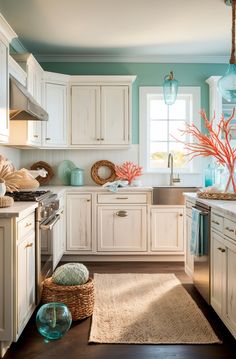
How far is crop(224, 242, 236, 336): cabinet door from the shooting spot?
89.4 inches

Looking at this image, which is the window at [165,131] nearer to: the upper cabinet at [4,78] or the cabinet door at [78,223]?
the cabinet door at [78,223]

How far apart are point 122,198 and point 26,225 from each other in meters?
2.03

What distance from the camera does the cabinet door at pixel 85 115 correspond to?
4.64 m

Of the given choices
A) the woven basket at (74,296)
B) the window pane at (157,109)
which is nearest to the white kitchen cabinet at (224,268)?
the woven basket at (74,296)

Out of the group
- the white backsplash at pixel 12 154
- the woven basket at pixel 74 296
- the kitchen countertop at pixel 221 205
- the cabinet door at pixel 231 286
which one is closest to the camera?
the cabinet door at pixel 231 286

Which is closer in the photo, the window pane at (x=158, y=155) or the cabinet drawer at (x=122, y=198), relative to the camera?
the cabinet drawer at (x=122, y=198)

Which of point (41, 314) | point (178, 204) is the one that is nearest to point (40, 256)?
point (41, 314)

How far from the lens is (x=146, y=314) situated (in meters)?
2.83

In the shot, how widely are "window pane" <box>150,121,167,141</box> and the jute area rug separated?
202 cm

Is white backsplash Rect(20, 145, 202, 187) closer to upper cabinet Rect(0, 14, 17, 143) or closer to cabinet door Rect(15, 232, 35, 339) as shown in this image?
upper cabinet Rect(0, 14, 17, 143)

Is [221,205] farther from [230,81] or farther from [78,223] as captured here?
[78,223]

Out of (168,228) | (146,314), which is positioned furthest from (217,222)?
(168,228)

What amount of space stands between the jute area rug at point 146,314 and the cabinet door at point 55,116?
180 cm

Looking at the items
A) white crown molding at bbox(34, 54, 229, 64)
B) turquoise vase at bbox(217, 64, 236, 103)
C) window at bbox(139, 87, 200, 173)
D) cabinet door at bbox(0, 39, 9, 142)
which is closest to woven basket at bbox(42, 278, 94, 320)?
cabinet door at bbox(0, 39, 9, 142)
